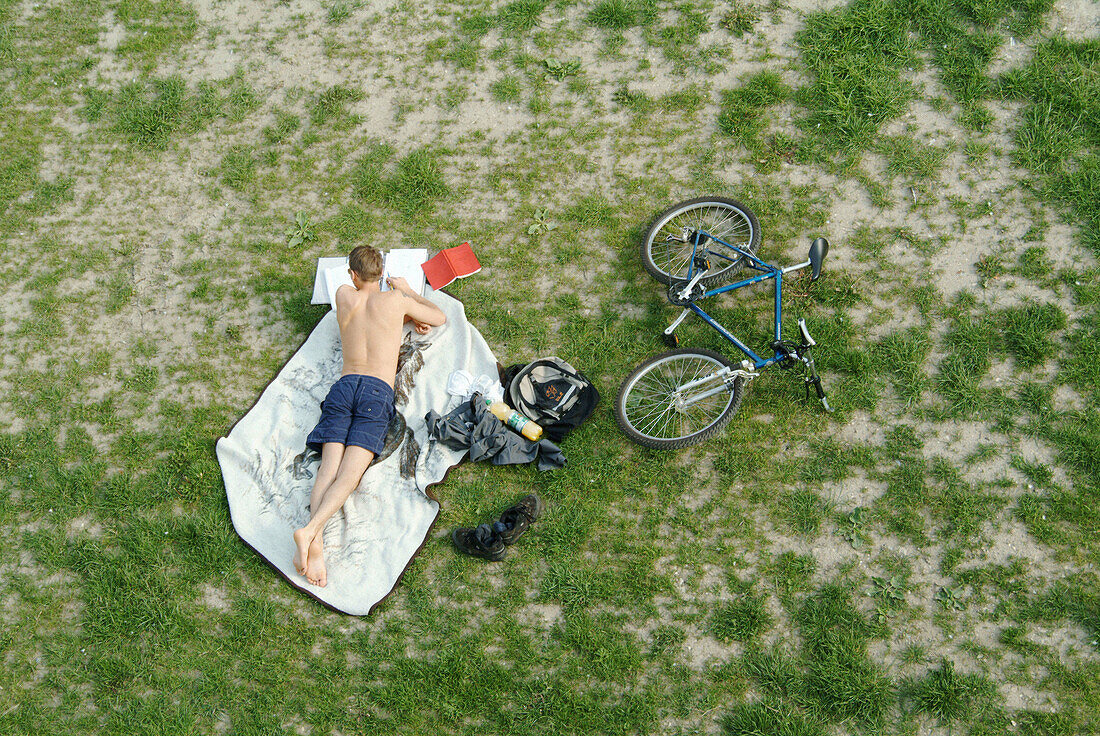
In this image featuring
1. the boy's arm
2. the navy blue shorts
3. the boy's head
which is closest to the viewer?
the navy blue shorts

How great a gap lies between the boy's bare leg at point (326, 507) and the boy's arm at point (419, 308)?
131 cm

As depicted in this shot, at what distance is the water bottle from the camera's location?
6344 millimetres

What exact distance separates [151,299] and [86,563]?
8.44 ft

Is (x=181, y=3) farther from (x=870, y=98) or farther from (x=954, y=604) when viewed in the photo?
(x=954, y=604)

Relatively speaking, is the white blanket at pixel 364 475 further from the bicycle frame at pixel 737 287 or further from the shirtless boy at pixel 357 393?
the bicycle frame at pixel 737 287

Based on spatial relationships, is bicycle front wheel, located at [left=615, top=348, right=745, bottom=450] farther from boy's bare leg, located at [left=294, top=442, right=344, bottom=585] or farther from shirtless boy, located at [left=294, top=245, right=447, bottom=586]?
boy's bare leg, located at [left=294, top=442, right=344, bottom=585]

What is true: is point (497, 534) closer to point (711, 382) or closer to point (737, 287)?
point (711, 382)

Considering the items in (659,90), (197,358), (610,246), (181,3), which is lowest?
(197,358)

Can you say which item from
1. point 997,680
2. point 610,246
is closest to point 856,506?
point 997,680

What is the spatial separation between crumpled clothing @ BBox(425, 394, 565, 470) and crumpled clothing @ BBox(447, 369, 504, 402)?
0.58 ft

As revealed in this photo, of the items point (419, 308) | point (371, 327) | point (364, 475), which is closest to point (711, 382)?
point (419, 308)

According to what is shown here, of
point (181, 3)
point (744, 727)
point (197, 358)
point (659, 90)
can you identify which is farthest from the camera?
point (181, 3)

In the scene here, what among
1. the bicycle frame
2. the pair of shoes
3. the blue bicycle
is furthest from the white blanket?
the bicycle frame

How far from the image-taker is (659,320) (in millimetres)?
6875
